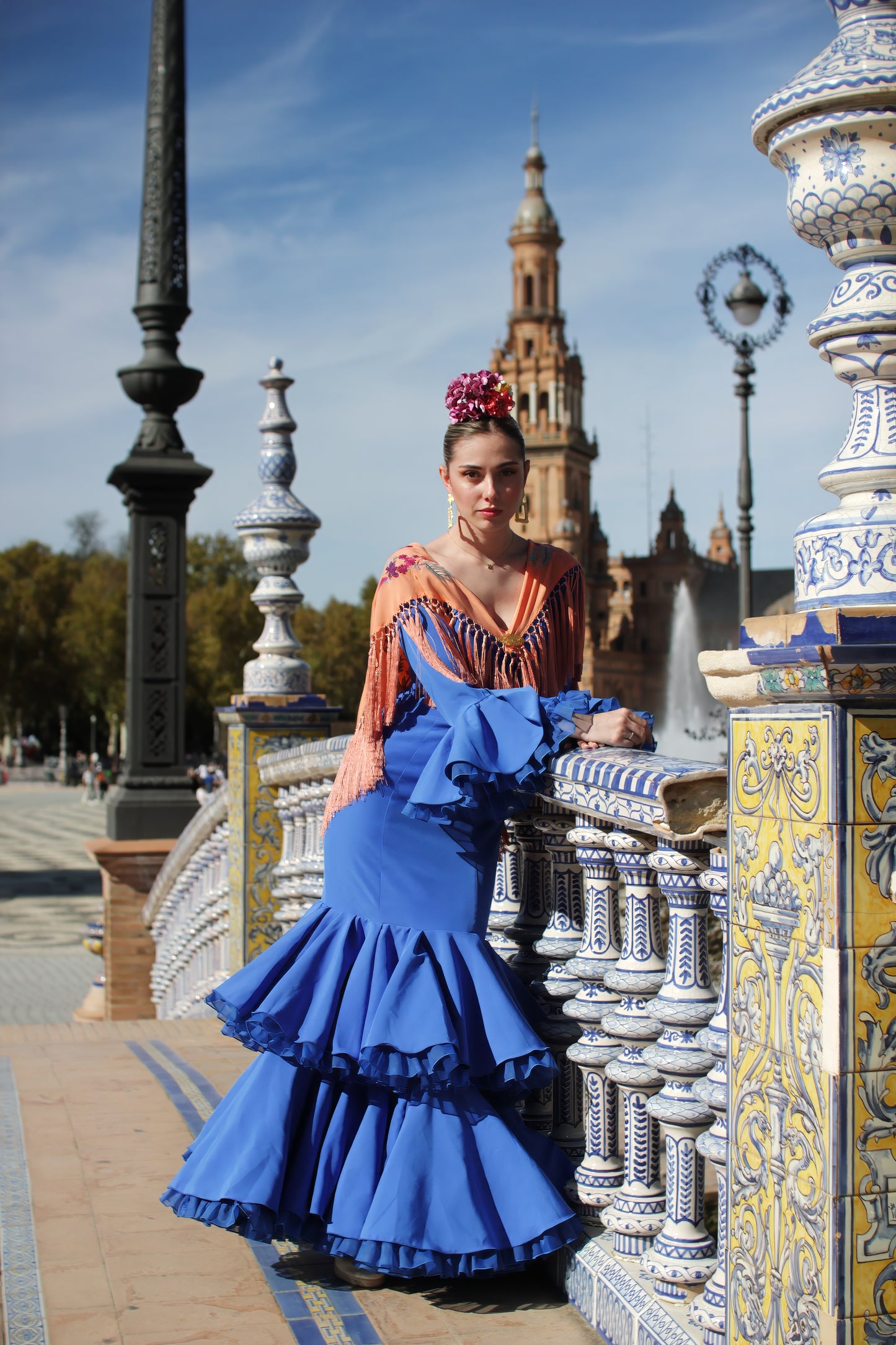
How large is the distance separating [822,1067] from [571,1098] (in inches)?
59.8

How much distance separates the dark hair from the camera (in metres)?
3.58

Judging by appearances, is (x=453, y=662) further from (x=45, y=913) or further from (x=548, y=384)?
(x=548, y=384)

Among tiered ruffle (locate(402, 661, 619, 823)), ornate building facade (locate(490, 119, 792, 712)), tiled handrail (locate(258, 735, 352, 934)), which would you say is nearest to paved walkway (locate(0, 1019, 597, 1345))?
tiered ruffle (locate(402, 661, 619, 823))

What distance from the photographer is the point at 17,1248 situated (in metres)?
3.57

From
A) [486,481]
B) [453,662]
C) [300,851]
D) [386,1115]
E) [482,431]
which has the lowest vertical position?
[386,1115]

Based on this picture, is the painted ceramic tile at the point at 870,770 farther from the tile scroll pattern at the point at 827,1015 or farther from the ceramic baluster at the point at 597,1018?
the ceramic baluster at the point at 597,1018

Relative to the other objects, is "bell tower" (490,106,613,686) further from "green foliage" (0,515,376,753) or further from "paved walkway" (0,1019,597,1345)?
"paved walkway" (0,1019,597,1345)

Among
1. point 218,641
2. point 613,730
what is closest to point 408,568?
point 613,730

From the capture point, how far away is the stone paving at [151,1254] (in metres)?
3.11

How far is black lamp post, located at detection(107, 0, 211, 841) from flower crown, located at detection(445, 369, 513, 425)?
8.60 m

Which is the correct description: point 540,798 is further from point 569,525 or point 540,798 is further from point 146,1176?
point 569,525

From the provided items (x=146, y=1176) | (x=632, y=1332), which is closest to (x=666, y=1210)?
(x=632, y=1332)

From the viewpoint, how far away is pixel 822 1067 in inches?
81.8

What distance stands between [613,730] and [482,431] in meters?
0.89
